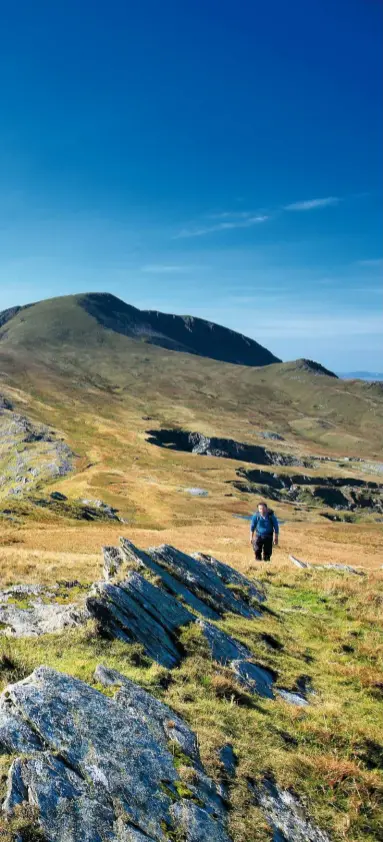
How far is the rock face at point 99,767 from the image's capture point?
6.89 meters

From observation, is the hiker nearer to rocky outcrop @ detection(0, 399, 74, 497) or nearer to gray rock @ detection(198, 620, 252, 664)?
gray rock @ detection(198, 620, 252, 664)

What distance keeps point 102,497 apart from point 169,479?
33.8 m

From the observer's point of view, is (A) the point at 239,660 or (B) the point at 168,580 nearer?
(A) the point at 239,660

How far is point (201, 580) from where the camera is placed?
19.9 meters

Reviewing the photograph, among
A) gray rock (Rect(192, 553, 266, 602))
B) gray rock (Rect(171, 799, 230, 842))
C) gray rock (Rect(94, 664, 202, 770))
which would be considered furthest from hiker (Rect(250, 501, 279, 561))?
gray rock (Rect(171, 799, 230, 842))

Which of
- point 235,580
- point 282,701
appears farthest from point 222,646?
point 235,580

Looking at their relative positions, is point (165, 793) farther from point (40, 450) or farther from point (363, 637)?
point (40, 450)

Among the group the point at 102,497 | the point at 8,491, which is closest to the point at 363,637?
the point at 102,497

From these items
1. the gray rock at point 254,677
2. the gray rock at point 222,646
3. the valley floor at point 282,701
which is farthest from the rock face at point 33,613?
the gray rock at point 254,677

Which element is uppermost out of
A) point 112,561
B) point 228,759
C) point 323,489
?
point 112,561

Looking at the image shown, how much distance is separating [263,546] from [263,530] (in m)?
2.28

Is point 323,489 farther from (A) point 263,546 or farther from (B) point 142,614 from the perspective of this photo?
(B) point 142,614

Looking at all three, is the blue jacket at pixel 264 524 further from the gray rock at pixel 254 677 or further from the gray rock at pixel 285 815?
the gray rock at pixel 285 815

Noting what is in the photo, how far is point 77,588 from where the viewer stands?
60.5ft
